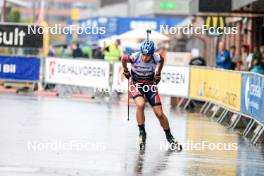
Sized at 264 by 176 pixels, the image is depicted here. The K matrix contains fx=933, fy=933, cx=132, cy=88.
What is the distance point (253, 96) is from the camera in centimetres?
1780

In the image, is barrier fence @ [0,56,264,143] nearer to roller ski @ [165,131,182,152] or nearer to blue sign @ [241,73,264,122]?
blue sign @ [241,73,264,122]

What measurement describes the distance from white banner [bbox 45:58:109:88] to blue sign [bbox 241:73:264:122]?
11.5 metres

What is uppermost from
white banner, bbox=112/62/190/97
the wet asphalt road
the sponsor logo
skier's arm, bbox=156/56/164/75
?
the sponsor logo

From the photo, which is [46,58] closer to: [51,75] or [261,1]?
[51,75]

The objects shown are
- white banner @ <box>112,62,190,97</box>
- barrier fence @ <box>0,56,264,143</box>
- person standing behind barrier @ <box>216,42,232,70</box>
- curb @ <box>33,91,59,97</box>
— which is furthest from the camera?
curb @ <box>33,91,59,97</box>

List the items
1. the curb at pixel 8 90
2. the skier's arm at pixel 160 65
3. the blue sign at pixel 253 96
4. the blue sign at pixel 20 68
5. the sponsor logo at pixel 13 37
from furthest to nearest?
the sponsor logo at pixel 13 37
the blue sign at pixel 20 68
the curb at pixel 8 90
the blue sign at pixel 253 96
the skier's arm at pixel 160 65

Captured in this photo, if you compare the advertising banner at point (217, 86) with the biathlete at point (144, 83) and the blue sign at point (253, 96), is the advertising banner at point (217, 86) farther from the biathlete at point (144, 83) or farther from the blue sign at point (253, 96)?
the biathlete at point (144, 83)

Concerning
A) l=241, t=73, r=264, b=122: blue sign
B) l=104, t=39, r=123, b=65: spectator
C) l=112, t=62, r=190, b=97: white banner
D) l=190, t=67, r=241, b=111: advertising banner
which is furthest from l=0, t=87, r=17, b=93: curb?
l=241, t=73, r=264, b=122: blue sign

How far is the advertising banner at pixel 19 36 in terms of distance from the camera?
32125 millimetres

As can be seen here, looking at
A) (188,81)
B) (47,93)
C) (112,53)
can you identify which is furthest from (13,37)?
(188,81)

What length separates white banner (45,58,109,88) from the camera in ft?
99.8

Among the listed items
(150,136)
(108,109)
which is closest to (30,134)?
(150,136)

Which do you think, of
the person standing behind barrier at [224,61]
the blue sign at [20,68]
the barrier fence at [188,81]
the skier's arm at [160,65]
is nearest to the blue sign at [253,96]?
the barrier fence at [188,81]

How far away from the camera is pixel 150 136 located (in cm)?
1695
